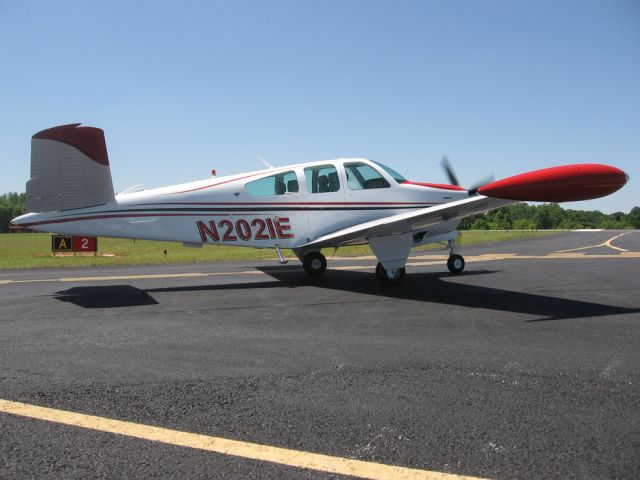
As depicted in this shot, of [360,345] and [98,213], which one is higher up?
[98,213]

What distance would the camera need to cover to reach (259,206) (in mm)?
10844

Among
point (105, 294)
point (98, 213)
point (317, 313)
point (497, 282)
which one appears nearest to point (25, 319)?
point (105, 294)

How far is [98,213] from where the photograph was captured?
9789 millimetres

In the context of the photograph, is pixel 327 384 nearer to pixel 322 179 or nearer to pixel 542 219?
pixel 322 179

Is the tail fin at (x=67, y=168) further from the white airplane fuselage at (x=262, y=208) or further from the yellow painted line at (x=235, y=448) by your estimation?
the yellow painted line at (x=235, y=448)

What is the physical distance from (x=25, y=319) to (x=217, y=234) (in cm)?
453

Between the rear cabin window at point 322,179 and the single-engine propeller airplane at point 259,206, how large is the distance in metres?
0.02

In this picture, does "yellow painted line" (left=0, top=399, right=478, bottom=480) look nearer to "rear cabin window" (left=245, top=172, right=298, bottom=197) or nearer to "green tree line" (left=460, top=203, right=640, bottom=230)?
"rear cabin window" (left=245, top=172, right=298, bottom=197)

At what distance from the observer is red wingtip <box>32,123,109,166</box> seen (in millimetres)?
9297

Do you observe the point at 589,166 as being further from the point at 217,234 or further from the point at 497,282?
the point at 217,234

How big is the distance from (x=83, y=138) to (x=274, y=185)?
13.5 feet

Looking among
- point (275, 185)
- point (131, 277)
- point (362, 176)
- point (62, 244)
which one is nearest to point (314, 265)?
point (275, 185)

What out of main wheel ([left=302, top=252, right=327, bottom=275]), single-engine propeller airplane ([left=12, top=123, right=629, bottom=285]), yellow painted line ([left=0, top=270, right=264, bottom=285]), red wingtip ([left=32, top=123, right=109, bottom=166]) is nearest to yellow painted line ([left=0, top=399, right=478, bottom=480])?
single-engine propeller airplane ([left=12, top=123, right=629, bottom=285])

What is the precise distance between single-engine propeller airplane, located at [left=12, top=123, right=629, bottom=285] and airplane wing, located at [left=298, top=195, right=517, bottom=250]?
0.02 m
